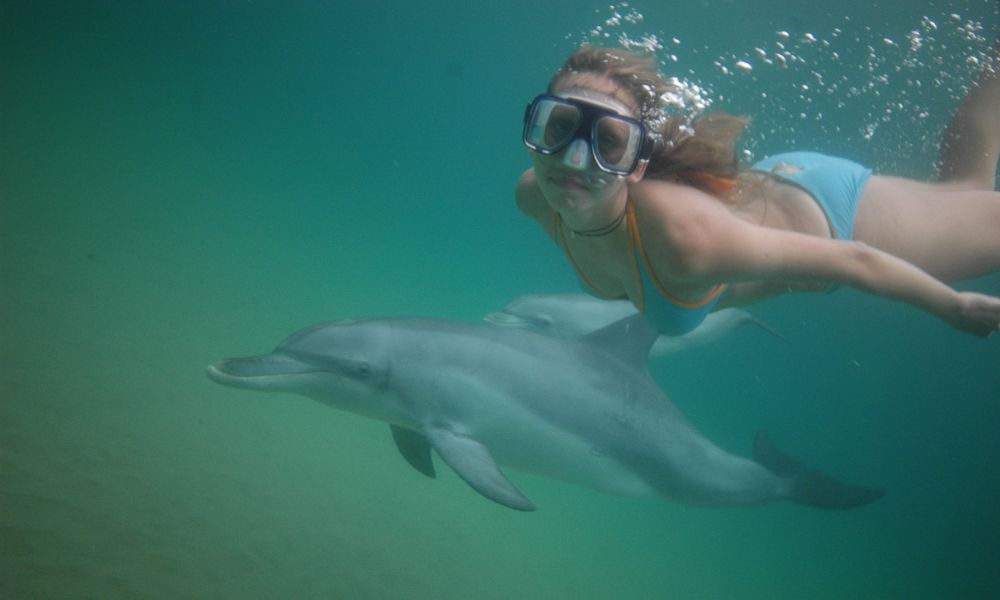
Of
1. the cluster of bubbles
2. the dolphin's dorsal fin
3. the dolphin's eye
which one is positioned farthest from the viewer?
the cluster of bubbles

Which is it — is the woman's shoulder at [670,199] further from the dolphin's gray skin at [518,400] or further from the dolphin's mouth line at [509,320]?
the dolphin's mouth line at [509,320]

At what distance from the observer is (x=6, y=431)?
526 cm

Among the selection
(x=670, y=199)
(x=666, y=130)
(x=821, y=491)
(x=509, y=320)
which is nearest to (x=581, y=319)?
(x=509, y=320)

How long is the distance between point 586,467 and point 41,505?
453 centimetres

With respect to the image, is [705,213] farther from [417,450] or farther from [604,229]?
[417,450]

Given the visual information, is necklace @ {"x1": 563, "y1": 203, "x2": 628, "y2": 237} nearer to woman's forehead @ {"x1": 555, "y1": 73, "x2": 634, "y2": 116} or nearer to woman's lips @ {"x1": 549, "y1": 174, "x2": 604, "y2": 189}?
woman's lips @ {"x1": 549, "y1": 174, "x2": 604, "y2": 189}

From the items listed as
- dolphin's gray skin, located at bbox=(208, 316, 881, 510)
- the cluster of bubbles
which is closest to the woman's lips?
dolphin's gray skin, located at bbox=(208, 316, 881, 510)

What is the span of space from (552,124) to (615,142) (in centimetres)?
28

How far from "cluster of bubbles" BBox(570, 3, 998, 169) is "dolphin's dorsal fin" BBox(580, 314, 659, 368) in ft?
15.6

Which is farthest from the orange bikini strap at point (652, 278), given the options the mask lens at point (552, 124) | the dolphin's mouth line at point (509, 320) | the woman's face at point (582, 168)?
the dolphin's mouth line at point (509, 320)

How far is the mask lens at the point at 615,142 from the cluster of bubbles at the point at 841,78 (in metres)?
7.33

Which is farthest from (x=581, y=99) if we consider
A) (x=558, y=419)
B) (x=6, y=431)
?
(x=6, y=431)

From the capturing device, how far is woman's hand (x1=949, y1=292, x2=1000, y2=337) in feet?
7.32

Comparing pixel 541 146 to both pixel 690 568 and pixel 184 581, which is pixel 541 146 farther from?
pixel 690 568
